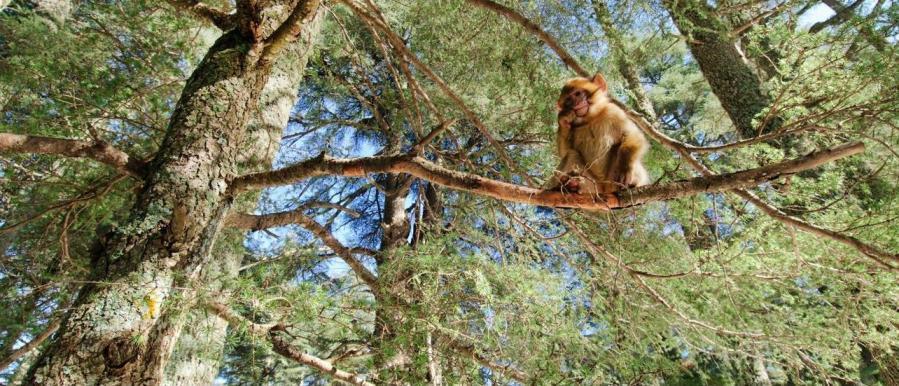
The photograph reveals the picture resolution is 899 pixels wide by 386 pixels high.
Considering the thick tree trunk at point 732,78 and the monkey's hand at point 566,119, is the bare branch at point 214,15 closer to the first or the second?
the monkey's hand at point 566,119

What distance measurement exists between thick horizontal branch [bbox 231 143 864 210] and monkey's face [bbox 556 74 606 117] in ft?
3.86

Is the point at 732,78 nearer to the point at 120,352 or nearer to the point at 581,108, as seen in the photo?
the point at 581,108

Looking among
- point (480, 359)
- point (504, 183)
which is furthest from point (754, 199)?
point (480, 359)

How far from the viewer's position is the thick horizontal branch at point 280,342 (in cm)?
286

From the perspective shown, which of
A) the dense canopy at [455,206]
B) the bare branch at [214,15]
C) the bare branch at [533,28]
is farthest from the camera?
the bare branch at [533,28]

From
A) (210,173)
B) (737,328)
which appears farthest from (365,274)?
(737,328)

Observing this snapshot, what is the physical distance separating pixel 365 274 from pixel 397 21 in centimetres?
385

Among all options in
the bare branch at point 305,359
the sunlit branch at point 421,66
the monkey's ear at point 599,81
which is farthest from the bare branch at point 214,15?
the monkey's ear at point 599,81

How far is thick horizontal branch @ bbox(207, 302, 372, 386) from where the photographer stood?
2.86 metres

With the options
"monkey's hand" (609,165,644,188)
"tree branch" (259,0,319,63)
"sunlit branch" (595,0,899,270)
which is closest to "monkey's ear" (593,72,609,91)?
"sunlit branch" (595,0,899,270)

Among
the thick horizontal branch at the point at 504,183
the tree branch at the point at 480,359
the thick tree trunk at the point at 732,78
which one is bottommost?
the tree branch at the point at 480,359

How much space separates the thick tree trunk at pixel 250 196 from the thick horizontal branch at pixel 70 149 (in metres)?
0.87

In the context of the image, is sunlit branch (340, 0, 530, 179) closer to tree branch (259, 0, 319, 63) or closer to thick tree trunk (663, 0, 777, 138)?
tree branch (259, 0, 319, 63)

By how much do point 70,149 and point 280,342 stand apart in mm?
1546
